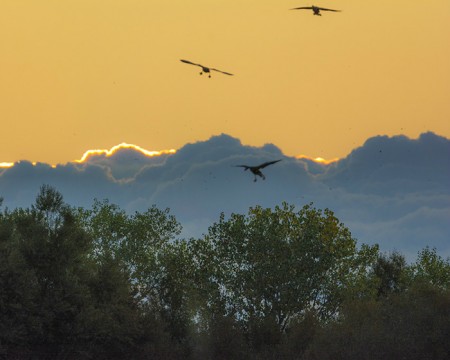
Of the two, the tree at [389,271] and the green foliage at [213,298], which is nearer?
the green foliage at [213,298]

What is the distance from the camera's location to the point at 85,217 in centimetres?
10281

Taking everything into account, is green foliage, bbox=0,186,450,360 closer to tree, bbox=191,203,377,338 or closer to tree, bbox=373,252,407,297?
tree, bbox=191,203,377,338

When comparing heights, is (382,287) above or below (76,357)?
above

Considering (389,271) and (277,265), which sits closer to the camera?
(277,265)

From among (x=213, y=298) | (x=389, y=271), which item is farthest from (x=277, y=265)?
(x=389, y=271)

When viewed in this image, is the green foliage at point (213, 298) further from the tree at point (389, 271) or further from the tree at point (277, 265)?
the tree at point (389, 271)

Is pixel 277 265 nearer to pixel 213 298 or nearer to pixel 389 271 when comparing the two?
pixel 213 298

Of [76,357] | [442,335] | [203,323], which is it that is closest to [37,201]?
[76,357]

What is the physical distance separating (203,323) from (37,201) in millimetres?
19219

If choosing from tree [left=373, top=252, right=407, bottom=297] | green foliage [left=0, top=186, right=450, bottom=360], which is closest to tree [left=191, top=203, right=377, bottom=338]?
green foliage [left=0, top=186, right=450, bottom=360]

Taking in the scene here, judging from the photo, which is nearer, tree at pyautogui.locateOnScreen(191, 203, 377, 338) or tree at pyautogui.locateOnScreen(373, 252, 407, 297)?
tree at pyautogui.locateOnScreen(191, 203, 377, 338)

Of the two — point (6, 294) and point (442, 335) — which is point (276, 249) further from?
point (6, 294)

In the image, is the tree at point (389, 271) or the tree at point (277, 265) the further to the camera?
the tree at point (389, 271)

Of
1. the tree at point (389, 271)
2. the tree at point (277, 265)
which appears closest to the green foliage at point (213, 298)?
the tree at point (277, 265)
